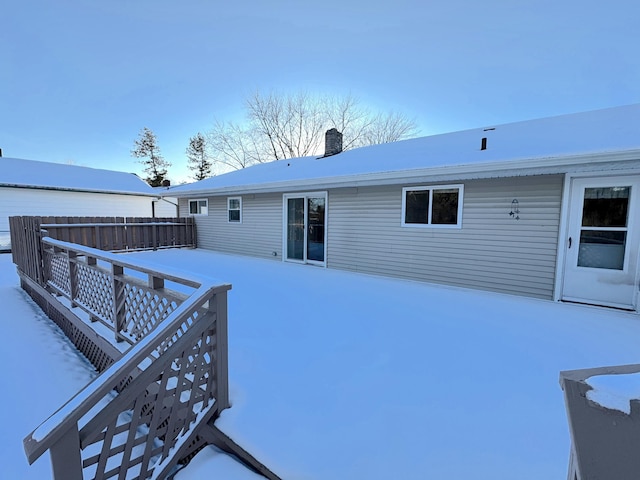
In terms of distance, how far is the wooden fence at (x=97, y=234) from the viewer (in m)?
5.92

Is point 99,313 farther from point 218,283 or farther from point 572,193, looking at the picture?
point 572,193

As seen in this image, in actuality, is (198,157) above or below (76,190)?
above

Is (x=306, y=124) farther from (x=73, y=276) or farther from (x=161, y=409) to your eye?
(x=161, y=409)

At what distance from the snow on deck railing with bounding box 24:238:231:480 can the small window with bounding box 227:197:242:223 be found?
6819 mm

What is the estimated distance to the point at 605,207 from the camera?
4.57m

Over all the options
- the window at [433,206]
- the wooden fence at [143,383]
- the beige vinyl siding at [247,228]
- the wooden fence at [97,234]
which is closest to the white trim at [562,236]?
the window at [433,206]

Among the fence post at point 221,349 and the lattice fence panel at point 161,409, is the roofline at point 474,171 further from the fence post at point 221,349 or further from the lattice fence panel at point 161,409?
the lattice fence panel at point 161,409

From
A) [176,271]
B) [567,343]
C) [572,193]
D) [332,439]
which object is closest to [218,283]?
[176,271]

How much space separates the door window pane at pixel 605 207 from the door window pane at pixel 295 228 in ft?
19.5

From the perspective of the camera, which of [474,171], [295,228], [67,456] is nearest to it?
[67,456]

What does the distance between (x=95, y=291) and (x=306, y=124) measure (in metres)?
19.6

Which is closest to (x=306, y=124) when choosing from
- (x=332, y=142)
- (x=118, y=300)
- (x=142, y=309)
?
(x=332, y=142)

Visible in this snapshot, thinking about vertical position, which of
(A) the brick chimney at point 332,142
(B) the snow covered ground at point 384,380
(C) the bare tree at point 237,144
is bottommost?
(B) the snow covered ground at point 384,380

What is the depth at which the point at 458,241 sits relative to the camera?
5824 millimetres
